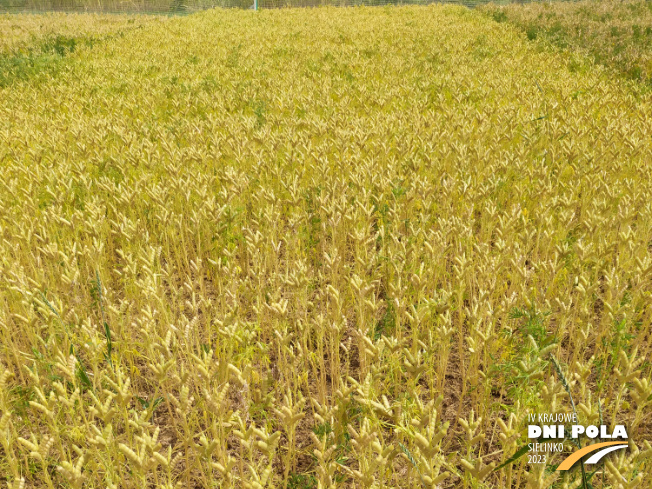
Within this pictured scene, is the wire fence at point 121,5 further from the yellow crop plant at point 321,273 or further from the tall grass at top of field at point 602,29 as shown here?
the yellow crop plant at point 321,273

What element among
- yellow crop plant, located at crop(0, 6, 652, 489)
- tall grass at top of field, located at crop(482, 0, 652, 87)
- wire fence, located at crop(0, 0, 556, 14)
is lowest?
yellow crop plant, located at crop(0, 6, 652, 489)

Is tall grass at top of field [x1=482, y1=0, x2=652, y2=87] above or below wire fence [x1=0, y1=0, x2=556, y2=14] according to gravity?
below

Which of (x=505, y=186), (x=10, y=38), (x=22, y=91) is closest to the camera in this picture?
(x=505, y=186)

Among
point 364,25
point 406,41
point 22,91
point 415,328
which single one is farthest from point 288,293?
point 364,25

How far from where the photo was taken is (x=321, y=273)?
3.03 metres

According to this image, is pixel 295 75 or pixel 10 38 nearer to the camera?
pixel 295 75

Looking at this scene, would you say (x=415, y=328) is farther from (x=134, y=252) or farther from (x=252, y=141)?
(x=252, y=141)

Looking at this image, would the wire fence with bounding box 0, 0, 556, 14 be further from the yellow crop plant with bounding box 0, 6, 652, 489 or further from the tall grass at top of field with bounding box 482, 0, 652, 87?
the yellow crop plant with bounding box 0, 6, 652, 489

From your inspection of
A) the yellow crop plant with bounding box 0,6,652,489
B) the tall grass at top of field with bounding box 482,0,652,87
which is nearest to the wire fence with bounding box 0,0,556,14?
the tall grass at top of field with bounding box 482,0,652,87

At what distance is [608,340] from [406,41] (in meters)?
11.5

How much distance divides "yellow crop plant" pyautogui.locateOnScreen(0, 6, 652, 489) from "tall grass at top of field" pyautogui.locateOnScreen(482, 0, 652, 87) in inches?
37.9

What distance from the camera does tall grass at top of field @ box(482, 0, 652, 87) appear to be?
8656 millimetres

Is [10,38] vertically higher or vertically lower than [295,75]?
higher

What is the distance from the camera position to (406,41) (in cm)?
1211
